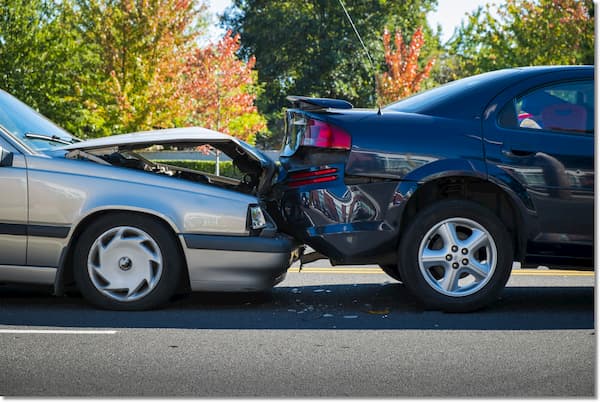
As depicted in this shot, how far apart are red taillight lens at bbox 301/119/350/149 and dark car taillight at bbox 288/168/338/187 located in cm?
17

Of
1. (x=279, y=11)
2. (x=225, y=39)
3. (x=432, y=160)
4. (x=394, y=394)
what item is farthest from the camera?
(x=279, y=11)

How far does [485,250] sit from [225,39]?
83.7ft

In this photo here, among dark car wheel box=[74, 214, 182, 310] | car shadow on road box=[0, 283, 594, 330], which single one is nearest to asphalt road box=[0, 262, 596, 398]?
car shadow on road box=[0, 283, 594, 330]

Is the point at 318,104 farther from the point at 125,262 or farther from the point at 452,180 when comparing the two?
the point at 125,262

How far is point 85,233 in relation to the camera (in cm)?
547

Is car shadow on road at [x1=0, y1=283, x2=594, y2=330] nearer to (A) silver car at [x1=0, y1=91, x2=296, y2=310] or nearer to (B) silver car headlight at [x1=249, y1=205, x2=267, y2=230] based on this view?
(A) silver car at [x1=0, y1=91, x2=296, y2=310]

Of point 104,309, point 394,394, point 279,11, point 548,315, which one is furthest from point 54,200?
point 279,11

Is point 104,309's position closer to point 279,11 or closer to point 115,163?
point 115,163

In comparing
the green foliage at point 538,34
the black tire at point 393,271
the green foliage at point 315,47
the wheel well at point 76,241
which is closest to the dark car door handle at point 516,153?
the black tire at point 393,271

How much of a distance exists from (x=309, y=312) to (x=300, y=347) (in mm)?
1077

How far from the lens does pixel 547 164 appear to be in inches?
215

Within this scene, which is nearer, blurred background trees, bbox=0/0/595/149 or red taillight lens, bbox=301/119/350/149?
red taillight lens, bbox=301/119/350/149

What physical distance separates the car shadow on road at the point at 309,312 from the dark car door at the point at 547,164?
1.59ft

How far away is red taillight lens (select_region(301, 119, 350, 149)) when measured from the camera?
215 inches
